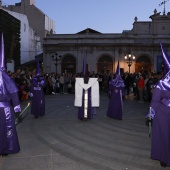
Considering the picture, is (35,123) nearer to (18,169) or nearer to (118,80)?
(118,80)

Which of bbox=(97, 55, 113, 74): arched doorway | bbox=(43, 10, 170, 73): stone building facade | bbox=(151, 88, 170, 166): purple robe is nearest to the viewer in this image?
bbox=(151, 88, 170, 166): purple robe

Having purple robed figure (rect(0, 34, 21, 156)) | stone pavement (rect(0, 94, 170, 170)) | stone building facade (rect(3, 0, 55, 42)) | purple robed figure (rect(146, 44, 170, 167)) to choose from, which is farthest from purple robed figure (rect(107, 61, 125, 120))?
stone building facade (rect(3, 0, 55, 42))

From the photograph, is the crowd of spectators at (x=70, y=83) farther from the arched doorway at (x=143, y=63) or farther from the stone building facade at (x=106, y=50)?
the arched doorway at (x=143, y=63)

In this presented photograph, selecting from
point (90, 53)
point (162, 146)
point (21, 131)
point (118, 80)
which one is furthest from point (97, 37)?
point (162, 146)

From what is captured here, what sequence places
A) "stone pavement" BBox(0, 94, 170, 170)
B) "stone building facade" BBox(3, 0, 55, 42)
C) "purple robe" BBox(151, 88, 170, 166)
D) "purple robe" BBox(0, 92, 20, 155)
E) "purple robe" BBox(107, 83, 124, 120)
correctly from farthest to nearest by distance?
"stone building facade" BBox(3, 0, 55, 42) → "purple robe" BBox(107, 83, 124, 120) → "purple robe" BBox(0, 92, 20, 155) → "stone pavement" BBox(0, 94, 170, 170) → "purple robe" BBox(151, 88, 170, 166)

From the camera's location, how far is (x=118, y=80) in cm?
1130

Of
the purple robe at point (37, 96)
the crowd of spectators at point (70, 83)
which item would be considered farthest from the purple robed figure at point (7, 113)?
the crowd of spectators at point (70, 83)

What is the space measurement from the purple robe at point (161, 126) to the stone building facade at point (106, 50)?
35072 millimetres

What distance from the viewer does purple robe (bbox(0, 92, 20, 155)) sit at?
235 inches

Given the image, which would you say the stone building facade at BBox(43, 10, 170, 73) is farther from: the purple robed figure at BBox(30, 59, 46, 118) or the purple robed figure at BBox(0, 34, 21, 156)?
the purple robed figure at BBox(0, 34, 21, 156)

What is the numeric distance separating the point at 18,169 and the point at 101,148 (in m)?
2.26

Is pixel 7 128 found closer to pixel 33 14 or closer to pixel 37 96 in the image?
pixel 37 96

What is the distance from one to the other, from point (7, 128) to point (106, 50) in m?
36.4

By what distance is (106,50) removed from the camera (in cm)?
4166
